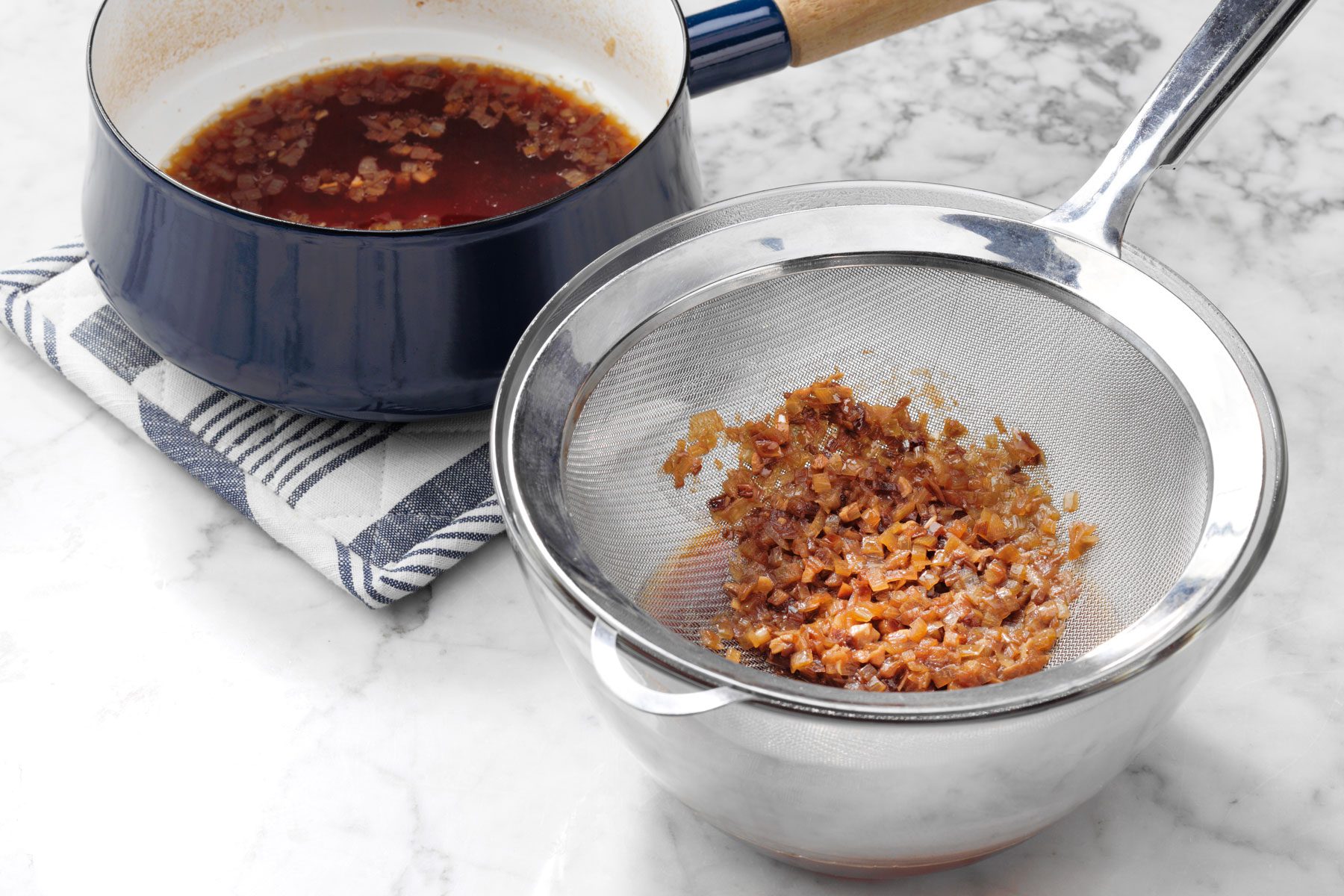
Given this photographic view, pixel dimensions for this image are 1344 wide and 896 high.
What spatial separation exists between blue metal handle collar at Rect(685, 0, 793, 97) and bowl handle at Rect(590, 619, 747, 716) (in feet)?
2.31

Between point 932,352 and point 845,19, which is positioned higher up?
point 845,19

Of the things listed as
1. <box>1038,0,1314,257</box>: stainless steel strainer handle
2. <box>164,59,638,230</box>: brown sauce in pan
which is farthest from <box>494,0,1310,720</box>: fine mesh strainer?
<box>164,59,638,230</box>: brown sauce in pan

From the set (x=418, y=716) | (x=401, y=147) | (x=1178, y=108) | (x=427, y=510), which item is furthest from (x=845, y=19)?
(x=418, y=716)

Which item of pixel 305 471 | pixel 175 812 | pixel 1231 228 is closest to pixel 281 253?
pixel 305 471

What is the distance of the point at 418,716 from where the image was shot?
1.25m

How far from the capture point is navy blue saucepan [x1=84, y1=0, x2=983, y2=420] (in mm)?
1229

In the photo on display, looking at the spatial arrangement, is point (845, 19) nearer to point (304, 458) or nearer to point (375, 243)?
point (375, 243)

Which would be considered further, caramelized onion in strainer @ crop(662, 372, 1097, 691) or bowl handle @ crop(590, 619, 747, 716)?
caramelized onion in strainer @ crop(662, 372, 1097, 691)

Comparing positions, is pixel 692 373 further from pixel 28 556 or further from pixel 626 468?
pixel 28 556

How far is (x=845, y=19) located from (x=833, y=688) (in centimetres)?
81

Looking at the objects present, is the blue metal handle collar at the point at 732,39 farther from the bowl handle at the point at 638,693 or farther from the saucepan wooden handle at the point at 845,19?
the bowl handle at the point at 638,693

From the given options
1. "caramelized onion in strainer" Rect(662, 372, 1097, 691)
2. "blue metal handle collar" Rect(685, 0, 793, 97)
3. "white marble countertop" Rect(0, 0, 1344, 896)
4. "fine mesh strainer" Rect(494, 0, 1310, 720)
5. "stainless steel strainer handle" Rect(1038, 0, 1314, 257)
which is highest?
"stainless steel strainer handle" Rect(1038, 0, 1314, 257)

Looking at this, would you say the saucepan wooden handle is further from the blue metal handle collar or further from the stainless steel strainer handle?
the stainless steel strainer handle

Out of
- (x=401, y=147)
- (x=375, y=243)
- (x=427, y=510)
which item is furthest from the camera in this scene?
(x=401, y=147)
